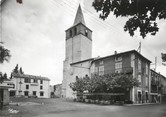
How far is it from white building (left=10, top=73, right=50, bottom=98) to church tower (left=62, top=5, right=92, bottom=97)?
9.59m

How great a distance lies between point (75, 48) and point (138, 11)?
38.5 meters

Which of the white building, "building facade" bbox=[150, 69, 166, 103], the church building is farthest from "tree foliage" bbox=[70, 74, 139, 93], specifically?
the white building

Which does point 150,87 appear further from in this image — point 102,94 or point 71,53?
point 71,53

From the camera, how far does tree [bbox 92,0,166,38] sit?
3482 mm

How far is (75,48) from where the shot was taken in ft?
137

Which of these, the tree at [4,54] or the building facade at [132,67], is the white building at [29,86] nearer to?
the building facade at [132,67]

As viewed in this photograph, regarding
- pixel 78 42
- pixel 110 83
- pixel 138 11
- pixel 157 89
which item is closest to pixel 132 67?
pixel 110 83

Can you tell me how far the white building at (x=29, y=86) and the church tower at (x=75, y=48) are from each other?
959cm

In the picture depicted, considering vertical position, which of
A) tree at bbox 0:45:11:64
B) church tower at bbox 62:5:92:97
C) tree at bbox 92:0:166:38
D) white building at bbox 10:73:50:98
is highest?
church tower at bbox 62:5:92:97

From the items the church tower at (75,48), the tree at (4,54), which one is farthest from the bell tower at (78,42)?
the tree at (4,54)

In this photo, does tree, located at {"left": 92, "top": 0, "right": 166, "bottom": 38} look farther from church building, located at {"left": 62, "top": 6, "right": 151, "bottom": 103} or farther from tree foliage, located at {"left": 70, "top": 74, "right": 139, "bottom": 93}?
church building, located at {"left": 62, "top": 6, "right": 151, "bottom": 103}

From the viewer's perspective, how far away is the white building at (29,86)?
43031mm

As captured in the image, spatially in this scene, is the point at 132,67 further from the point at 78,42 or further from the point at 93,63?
the point at 78,42

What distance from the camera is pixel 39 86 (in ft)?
158
